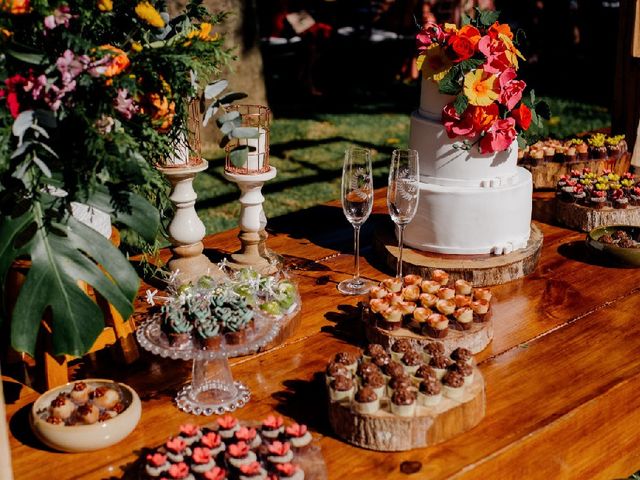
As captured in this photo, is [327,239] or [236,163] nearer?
[236,163]

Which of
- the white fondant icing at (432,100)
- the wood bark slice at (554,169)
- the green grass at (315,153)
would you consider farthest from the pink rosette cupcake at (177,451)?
the green grass at (315,153)

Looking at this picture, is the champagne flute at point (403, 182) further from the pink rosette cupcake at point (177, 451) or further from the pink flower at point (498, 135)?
the pink rosette cupcake at point (177, 451)

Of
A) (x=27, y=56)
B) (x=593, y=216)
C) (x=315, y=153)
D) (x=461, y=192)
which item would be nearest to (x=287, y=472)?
(x=27, y=56)

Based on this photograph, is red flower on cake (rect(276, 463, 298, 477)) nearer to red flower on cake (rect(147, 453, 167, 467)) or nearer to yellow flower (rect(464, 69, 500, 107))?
red flower on cake (rect(147, 453, 167, 467))

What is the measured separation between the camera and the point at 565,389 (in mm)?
1980

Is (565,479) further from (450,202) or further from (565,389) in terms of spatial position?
(450,202)

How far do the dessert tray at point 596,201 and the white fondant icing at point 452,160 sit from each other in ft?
1.73

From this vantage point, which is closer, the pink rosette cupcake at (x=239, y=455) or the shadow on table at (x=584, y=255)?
the pink rosette cupcake at (x=239, y=455)

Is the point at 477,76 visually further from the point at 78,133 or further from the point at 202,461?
the point at 202,461

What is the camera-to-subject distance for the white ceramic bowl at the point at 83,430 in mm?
1705

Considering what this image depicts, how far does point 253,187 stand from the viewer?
7.93 feet

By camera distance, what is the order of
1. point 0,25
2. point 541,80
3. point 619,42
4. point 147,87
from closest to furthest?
1. point 0,25
2. point 147,87
3. point 619,42
4. point 541,80

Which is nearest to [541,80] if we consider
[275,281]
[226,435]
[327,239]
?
[327,239]

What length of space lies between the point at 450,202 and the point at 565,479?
2.86 feet
